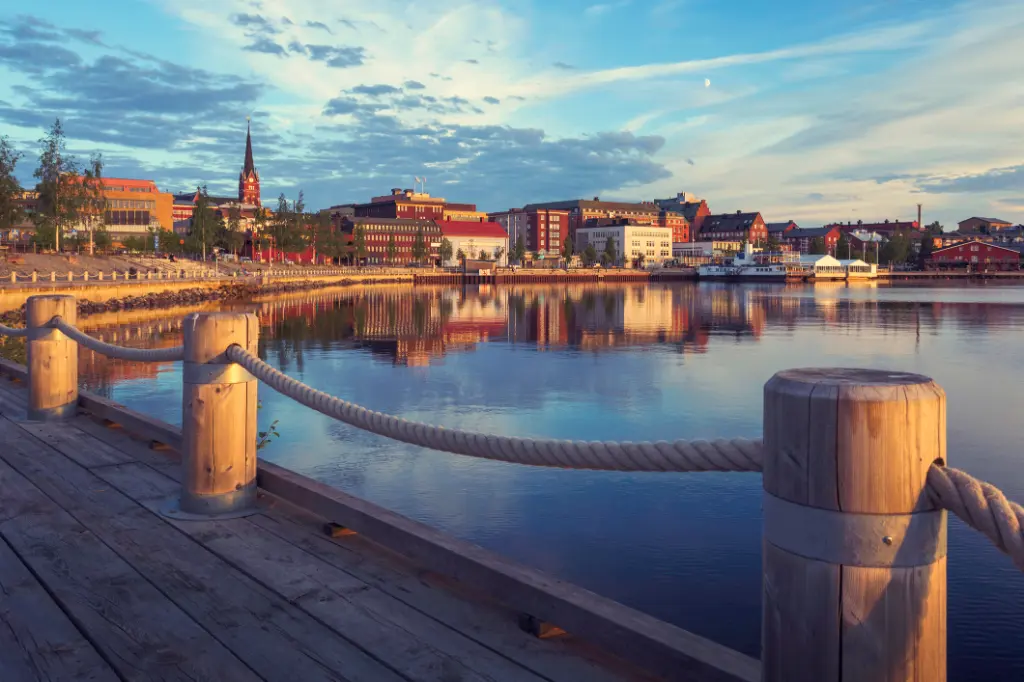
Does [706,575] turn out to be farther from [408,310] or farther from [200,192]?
[200,192]

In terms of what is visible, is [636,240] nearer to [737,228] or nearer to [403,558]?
[737,228]

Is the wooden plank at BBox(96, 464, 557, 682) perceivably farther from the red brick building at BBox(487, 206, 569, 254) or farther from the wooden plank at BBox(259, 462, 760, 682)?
the red brick building at BBox(487, 206, 569, 254)

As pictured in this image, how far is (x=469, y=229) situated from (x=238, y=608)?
148496 mm

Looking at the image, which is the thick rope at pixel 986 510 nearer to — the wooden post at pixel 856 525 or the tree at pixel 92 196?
the wooden post at pixel 856 525

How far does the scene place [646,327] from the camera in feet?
113

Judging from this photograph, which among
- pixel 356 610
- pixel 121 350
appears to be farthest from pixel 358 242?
pixel 356 610

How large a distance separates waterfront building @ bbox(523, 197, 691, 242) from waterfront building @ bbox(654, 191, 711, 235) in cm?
195

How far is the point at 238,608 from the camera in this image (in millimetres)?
3375

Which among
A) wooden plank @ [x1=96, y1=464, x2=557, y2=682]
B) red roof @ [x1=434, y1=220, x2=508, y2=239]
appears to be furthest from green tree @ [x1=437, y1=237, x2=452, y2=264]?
wooden plank @ [x1=96, y1=464, x2=557, y2=682]

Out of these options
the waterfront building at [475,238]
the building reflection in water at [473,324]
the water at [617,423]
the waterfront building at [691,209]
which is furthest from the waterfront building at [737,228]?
the water at [617,423]

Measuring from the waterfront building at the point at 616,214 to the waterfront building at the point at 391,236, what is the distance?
37676mm

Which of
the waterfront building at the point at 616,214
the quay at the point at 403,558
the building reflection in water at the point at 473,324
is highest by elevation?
the waterfront building at the point at 616,214

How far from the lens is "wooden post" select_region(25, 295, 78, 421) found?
24.0ft

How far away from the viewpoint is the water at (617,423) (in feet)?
21.9
